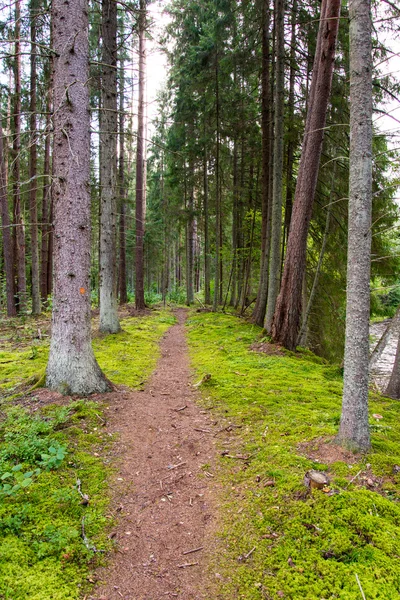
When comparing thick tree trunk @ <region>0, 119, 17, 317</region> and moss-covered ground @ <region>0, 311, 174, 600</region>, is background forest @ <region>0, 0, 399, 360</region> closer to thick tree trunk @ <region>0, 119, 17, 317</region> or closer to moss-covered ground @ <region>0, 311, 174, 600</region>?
thick tree trunk @ <region>0, 119, 17, 317</region>

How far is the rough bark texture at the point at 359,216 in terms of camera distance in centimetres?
298

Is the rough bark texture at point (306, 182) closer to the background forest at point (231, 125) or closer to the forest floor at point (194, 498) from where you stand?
the background forest at point (231, 125)

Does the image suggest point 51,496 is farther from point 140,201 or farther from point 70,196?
point 140,201

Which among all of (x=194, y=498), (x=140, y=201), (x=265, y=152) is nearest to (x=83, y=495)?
(x=194, y=498)

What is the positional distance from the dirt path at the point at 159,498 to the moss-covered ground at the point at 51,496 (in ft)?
0.58

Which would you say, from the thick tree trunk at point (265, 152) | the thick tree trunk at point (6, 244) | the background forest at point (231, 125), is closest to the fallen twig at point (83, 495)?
the background forest at point (231, 125)

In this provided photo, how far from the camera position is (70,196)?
4.62 meters

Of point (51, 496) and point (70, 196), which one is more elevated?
point (70, 196)

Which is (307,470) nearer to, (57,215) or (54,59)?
(57,215)

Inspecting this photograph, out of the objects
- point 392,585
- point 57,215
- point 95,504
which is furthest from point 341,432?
point 57,215

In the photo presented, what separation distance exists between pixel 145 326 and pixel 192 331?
1749 millimetres

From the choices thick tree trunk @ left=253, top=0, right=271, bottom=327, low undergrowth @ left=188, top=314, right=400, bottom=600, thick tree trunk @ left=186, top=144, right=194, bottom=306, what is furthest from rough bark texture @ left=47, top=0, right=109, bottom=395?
thick tree trunk @ left=186, top=144, right=194, bottom=306

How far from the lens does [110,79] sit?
355 inches

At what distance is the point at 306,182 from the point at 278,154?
1.75m
